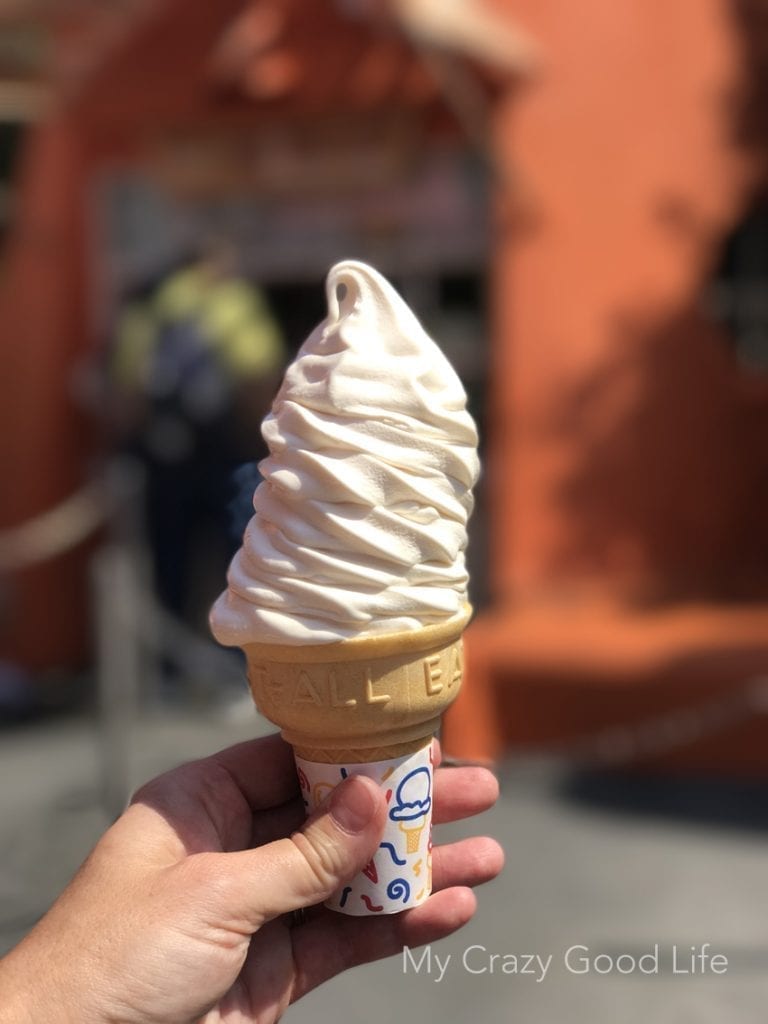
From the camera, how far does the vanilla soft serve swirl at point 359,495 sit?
1833mm

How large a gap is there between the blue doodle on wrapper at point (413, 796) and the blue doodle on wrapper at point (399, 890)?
0.36 ft

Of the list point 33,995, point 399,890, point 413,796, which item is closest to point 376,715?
Answer: point 413,796

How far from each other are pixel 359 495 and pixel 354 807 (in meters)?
0.49

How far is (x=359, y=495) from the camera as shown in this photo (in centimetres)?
183

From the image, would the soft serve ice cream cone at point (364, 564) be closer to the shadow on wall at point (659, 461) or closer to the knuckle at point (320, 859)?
the knuckle at point (320, 859)

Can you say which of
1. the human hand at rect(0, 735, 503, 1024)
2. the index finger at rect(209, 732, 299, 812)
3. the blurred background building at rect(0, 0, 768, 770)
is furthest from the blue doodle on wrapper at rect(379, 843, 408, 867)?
the blurred background building at rect(0, 0, 768, 770)

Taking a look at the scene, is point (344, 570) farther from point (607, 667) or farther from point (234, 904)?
point (607, 667)

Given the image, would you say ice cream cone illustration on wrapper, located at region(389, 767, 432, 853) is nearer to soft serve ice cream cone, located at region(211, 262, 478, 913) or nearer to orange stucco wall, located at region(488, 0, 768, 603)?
soft serve ice cream cone, located at region(211, 262, 478, 913)

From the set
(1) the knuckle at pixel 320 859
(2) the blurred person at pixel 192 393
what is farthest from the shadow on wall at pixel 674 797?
(1) the knuckle at pixel 320 859

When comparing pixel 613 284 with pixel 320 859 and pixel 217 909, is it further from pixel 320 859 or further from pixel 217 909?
pixel 217 909

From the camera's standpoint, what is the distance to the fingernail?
1.83m

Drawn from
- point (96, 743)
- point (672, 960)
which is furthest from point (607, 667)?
point (96, 743)

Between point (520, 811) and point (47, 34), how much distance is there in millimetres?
5059

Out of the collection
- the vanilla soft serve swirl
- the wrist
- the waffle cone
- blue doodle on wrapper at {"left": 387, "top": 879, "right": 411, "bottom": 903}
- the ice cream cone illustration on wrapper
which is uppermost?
the vanilla soft serve swirl
